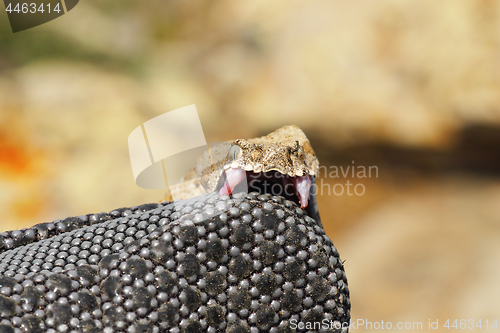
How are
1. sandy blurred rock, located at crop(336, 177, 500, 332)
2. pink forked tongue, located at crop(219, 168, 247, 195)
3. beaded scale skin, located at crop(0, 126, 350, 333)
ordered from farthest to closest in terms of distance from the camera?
1. sandy blurred rock, located at crop(336, 177, 500, 332)
2. pink forked tongue, located at crop(219, 168, 247, 195)
3. beaded scale skin, located at crop(0, 126, 350, 333)

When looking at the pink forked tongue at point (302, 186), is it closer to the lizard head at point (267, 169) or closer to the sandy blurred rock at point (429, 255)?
the lizard head at point (267, 169)

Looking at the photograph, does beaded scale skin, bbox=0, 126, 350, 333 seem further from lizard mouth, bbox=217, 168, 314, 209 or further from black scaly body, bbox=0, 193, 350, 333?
lizard mouth, bbox=217, 168, 314, 209

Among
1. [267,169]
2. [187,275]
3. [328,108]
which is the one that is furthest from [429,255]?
[187,275]

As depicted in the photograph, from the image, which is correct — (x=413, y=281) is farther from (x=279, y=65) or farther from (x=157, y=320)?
(x=157, y=320)

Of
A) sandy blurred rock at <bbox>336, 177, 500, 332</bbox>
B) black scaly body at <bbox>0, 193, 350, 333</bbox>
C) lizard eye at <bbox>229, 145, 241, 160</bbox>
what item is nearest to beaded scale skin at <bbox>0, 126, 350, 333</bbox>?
black scaly body at <bbox>0, 193, 350, 333</bbox>

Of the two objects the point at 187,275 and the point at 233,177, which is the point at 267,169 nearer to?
the point at 233,177

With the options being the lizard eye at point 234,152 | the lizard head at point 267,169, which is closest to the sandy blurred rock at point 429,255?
the lizard head at point 267,169
